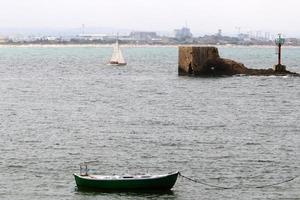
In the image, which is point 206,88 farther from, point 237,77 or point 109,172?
point 109,172

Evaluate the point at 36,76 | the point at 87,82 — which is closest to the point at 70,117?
the point at 87,82

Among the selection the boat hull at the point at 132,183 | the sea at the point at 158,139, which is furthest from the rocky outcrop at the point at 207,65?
the boat hull at the point at 132,183

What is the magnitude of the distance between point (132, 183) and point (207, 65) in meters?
63.1

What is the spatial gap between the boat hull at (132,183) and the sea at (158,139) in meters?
0.37

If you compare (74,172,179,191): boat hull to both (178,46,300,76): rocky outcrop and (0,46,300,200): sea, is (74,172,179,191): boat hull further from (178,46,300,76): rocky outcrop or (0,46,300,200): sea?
(178,46,300,76): rocky outcrop

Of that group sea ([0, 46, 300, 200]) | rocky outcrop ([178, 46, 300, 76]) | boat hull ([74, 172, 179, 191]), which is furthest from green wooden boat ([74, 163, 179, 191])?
rocky outcrop ([178, 46, 300, 76])

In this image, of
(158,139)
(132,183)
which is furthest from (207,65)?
(132,183)

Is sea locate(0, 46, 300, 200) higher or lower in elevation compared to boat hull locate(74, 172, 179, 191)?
lower

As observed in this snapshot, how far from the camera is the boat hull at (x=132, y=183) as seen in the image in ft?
117

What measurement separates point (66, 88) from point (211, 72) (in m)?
19.5

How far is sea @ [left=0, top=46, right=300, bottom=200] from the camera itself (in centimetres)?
3731

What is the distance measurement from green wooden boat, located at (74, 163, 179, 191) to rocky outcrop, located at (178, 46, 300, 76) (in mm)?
58602

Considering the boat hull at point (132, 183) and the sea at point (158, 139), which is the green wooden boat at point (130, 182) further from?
the sea at point (158, 139)

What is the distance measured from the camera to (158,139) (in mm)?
48781
